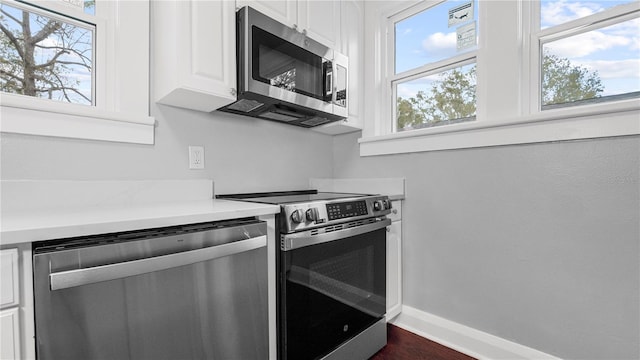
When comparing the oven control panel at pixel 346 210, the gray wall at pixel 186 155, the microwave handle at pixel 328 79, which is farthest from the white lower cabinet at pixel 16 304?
the microwave handle at pixel 328 79

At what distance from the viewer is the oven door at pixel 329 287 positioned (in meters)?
1.26

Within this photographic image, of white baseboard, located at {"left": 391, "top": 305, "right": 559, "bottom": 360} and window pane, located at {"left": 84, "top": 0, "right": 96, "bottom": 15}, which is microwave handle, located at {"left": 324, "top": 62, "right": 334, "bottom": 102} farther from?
white baseboard, located at {"left": 391, "top": 305, "right": 559, "bottom": 360}

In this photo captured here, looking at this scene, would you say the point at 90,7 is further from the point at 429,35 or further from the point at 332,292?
the point at 429,35

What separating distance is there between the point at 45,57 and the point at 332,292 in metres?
1.68

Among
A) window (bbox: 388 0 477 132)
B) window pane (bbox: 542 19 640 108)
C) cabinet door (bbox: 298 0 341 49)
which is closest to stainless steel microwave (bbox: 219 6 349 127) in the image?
cabinet door (bbox: 298 0 341 49)

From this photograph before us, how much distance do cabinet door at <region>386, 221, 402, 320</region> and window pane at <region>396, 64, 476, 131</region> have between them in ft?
2.50

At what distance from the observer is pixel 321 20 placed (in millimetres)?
1890

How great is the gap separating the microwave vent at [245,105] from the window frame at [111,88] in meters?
0.42

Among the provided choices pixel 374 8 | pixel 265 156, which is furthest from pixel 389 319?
pixel 374 8

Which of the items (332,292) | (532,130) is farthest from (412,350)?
(532,130)

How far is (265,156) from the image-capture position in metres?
2.03

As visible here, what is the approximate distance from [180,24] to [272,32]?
43 cm

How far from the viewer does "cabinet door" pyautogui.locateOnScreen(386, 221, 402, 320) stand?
6.20ft

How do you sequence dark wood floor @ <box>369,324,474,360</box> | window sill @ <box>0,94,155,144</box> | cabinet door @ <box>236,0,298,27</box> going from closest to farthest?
window sill @ <box>0,94,155,144</box> < cabinet door @ <box>236,0,298,27</box> < dark wood floor @ <box>369,324,474,360</box>
